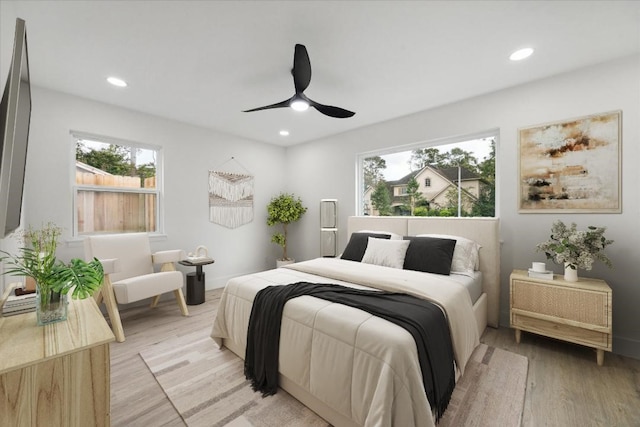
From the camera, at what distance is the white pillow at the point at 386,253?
2852mm

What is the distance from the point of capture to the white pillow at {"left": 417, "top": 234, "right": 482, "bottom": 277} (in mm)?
2715

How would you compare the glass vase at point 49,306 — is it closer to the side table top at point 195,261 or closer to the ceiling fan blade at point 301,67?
the ceiling fan blade at point 301,67

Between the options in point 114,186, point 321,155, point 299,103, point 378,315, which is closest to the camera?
point 378,315

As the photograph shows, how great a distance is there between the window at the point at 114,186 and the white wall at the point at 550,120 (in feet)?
10.3

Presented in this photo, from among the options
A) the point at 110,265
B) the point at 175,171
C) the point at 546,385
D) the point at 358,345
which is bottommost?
the point at 546,385

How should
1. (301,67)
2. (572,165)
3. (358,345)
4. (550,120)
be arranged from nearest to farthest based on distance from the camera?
(358,345) < (301,67) < (572,165) < (550,120)

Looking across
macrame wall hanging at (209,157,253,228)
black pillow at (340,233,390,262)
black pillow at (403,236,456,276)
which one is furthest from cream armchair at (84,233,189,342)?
black pillow at (403,236,456,276)

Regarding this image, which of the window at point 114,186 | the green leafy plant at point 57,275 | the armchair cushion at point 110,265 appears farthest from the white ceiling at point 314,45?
the armchair cushion at point 110,265

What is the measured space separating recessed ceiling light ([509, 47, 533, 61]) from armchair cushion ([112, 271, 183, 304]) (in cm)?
403

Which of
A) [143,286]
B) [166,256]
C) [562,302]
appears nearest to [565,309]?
[562,302]

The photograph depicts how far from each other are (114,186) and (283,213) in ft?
8.05

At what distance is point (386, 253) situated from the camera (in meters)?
2.92

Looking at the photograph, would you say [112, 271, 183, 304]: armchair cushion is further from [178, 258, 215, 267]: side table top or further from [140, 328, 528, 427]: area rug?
[140, 328, 528, 427]: area rug

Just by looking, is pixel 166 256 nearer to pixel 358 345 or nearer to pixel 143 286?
pixel 143 286
